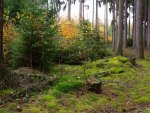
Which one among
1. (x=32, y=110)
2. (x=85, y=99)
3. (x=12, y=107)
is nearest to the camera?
(x=32, y=110)

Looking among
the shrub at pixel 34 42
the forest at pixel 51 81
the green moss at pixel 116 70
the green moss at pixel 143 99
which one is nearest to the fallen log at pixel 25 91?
the forest at pixel 51 81

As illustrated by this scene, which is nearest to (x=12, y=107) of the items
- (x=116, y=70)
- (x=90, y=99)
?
(x=90, y=99)

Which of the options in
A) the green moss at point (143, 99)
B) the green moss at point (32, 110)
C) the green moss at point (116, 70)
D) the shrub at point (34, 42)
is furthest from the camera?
the green moss at point (116, 70)

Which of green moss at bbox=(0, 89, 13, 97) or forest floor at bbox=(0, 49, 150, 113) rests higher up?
green moss at bbox=(0, 89, 13, 97)

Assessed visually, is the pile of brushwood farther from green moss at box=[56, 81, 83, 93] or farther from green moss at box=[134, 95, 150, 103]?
green moss at box=[134, 95, 150, 103]

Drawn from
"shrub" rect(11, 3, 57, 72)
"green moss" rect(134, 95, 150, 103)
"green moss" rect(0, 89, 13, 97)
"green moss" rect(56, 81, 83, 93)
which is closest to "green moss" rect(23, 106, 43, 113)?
"green moss" rect(0, 89, 13, 97)

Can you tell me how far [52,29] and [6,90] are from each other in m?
5.59

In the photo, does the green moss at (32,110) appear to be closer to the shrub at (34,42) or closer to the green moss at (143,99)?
the green moss at (143,99)

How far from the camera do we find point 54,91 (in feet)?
28.4

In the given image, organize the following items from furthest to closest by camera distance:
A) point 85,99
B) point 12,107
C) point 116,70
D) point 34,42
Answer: point 116,70, point 34,42, point 85,99, point 12,107

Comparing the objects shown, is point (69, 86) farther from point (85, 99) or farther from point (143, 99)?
point (143, 99)

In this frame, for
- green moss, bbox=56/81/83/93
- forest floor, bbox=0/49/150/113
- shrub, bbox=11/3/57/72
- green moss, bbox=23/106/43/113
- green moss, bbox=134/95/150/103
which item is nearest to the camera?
green moss, bbox=23/106/43/113

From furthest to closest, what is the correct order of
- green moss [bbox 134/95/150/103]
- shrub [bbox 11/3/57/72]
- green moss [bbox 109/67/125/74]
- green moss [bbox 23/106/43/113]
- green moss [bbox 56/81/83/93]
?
green moss [bbox 109/67/125/74]
shrub [bbox 11/3/57/72]
green moss [bbox 56/81/83/93]
green moss [bbox 134/95/150/103]
green moss [bbox 23/106/43/113]

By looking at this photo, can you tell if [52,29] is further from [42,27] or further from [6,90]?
[6,90]
